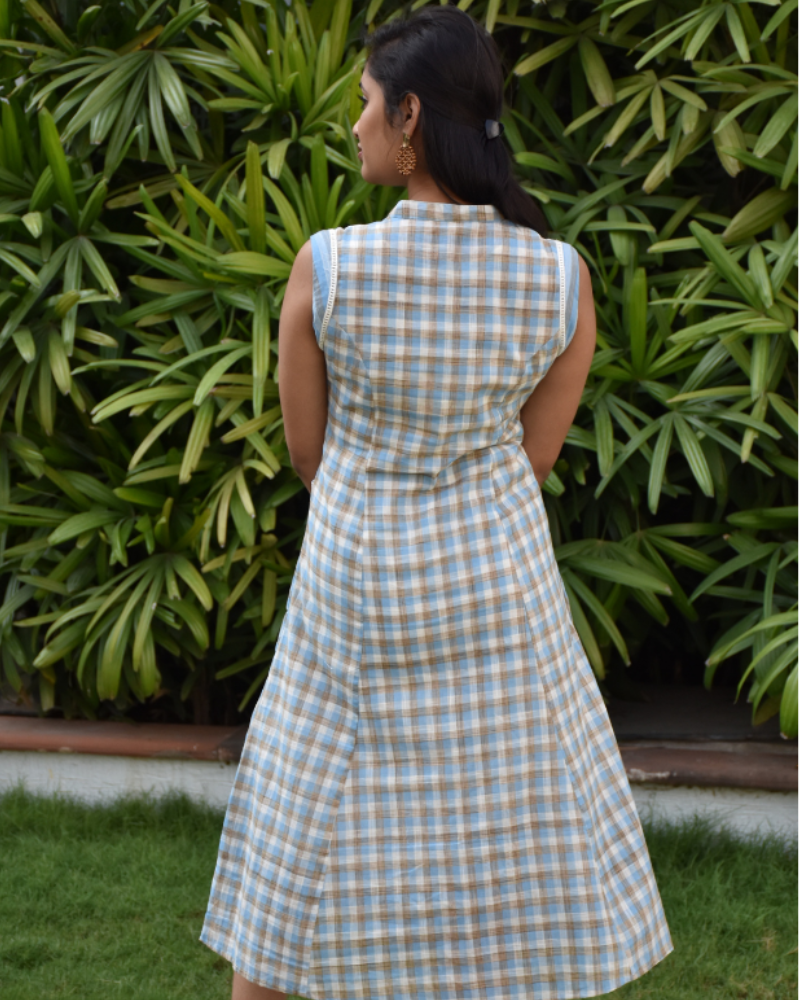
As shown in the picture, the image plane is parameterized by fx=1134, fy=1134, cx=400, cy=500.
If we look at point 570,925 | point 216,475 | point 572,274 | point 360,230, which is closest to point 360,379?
point 360,230

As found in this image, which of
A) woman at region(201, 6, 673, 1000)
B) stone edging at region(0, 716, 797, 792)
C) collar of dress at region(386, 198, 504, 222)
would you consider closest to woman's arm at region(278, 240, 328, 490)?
woman at region(201, 6, 673, 1000)

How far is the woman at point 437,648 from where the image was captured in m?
1.50

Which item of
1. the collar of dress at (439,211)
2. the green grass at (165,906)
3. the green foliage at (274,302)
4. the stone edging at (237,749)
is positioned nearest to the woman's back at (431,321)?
the collar of dress at (439,211)

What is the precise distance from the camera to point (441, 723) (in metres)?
1.54

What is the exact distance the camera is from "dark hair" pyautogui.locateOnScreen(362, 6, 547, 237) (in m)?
1.47

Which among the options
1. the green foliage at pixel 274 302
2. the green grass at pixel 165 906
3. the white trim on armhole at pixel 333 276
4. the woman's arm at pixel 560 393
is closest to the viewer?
the white trim on armhole at pixel 333 276

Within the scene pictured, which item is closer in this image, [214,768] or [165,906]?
[165,906]

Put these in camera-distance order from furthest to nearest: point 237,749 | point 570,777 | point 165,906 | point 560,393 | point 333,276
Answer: point 237,749 → point 165,906 → point 560,393 → point 570,777 → point 333,276

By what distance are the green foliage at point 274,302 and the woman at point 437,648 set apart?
1.10 metres

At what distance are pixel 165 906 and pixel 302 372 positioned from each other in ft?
4.96

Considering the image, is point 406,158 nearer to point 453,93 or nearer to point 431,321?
point 453,93

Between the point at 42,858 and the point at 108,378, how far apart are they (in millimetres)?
1245

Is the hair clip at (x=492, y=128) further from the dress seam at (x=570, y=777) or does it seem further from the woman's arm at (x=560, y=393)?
the dress seam at (x=570, y=777)

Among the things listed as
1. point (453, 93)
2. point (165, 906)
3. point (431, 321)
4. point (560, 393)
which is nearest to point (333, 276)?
point (431, 321)
